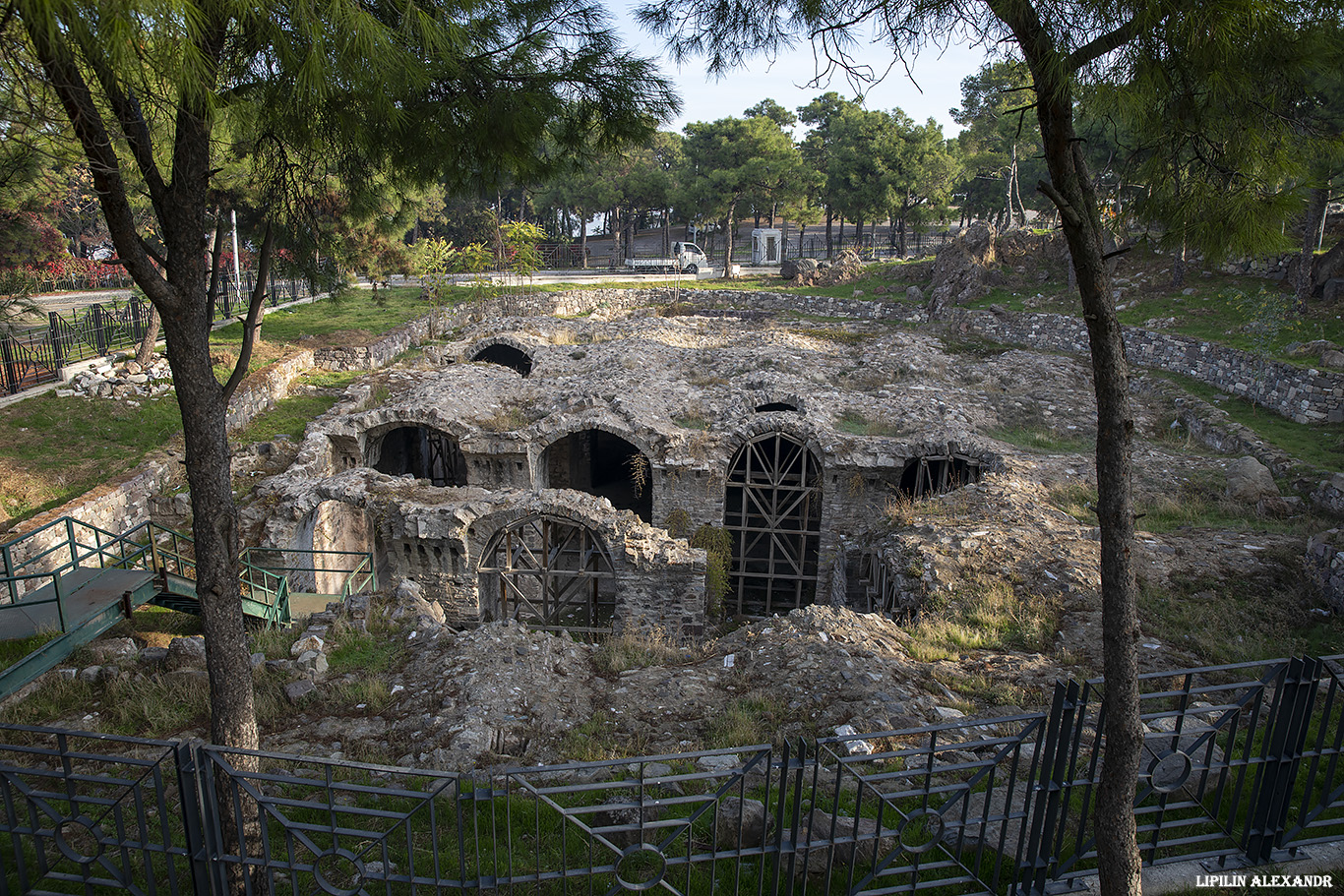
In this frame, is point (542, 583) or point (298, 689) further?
point (542, 583)

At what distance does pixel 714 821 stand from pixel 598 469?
1921cm

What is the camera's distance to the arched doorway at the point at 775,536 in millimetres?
15508

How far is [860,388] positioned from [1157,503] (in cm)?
853

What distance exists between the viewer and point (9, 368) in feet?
48.0

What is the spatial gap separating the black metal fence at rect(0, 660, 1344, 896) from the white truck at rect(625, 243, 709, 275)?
125 feet

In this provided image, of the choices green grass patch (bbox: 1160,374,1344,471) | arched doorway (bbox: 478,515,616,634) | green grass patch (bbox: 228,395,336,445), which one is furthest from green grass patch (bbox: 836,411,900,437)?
green grass patch (bbox: 228,395,336,445)

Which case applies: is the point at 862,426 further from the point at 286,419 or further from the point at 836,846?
the point at 286,419

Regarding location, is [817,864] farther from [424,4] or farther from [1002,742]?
[424,4]

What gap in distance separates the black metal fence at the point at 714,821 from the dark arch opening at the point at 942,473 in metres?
9.40

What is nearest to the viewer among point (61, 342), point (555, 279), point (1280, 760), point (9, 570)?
point (1280, 760)

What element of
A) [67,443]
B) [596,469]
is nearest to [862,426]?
[596,469]

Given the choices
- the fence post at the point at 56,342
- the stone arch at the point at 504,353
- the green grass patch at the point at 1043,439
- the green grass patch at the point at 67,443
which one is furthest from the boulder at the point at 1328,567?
the fence post at the point at 56,342

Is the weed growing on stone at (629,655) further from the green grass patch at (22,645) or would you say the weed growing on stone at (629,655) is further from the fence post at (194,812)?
the green grass patch at (22,645)

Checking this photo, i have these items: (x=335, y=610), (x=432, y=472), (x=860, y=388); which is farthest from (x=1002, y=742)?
(x=432, y=472)
